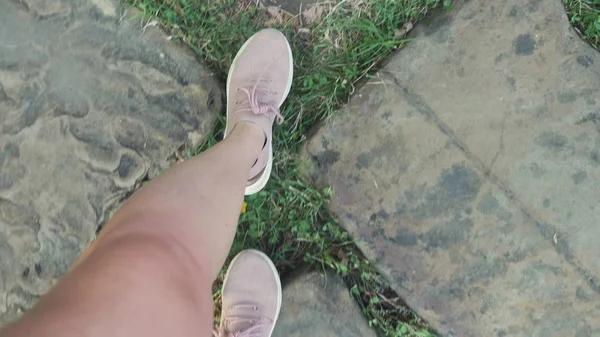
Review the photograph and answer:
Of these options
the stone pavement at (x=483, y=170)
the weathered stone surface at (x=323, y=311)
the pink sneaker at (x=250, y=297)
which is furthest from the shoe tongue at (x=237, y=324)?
the stone pavement at (x=483, y=170)

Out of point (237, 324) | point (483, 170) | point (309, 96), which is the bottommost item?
point (237, 324)

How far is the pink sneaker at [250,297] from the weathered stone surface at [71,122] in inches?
18.4

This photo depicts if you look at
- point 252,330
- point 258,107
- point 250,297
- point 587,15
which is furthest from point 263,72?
point 587,15

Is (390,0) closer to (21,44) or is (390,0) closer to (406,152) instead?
(406,152)

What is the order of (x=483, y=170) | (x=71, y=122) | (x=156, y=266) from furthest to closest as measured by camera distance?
(x=71, y=122) < (x=483, y=170) < (x=156, y=266)

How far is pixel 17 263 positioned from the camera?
1.84 metres

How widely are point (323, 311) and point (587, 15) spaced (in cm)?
134

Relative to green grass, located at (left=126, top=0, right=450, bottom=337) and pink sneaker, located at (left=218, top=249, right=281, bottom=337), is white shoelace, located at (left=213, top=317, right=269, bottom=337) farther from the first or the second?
green grass, located at (left=126, top=0, right=450, bottom=337)

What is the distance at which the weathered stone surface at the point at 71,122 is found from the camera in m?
1.84

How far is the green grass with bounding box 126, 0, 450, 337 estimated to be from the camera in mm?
1844

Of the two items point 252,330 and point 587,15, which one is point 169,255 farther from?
point 587,15

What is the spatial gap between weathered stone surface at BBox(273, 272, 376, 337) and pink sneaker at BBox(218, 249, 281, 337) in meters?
0.07

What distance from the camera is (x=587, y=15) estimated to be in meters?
1.78

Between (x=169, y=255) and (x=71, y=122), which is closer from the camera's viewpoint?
(x=169, y=255)
